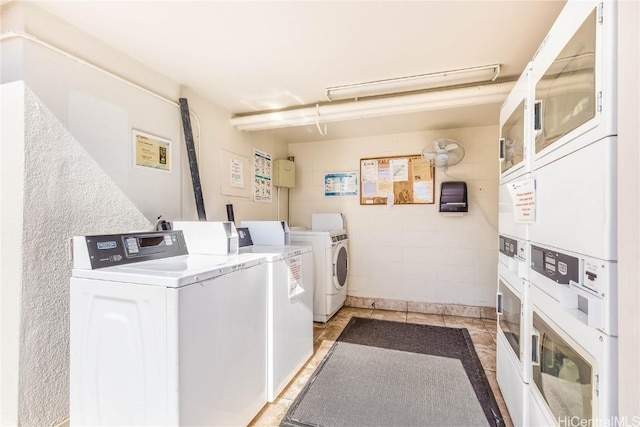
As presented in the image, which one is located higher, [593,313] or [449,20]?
[449,20]

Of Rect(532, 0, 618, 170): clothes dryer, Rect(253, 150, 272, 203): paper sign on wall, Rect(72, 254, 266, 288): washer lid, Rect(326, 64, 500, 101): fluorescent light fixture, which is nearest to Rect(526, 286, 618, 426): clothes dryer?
Rect(532, 0, 618, 170): clothes dryer

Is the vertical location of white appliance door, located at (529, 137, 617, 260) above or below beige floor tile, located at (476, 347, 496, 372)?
above

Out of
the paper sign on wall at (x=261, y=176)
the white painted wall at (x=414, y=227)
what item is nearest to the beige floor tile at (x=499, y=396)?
the white painted wall at (x=414, y=227)

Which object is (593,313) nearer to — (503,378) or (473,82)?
(503,378)

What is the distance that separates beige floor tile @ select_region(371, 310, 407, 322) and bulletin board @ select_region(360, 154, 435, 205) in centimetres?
135

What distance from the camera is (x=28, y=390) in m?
1.38

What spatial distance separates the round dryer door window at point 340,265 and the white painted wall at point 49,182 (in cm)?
204

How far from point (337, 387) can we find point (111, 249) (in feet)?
5.35

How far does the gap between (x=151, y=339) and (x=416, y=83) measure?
2383mm

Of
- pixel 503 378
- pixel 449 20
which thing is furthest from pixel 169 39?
pixel 503 378

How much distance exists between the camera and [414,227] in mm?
3598

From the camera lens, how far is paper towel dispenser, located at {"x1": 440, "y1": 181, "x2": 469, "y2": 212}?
3.30 metres

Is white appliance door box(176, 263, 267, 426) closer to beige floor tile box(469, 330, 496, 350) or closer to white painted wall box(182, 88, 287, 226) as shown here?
white painted wall box(182, 88, 287, 226)

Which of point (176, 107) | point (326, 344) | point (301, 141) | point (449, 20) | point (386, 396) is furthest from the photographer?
point (301, 141)
